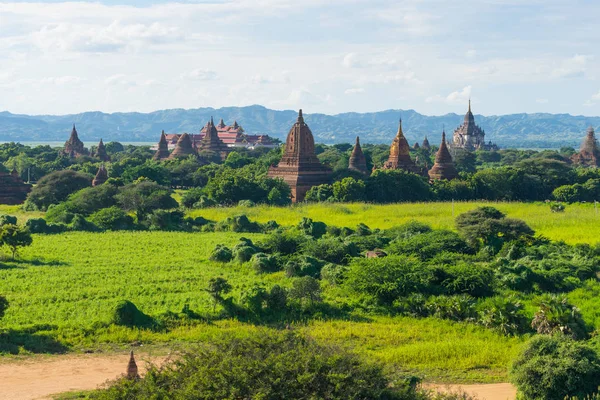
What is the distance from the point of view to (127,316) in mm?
22578

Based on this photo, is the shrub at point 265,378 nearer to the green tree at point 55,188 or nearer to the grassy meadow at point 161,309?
the grassy meadow at point 161,309

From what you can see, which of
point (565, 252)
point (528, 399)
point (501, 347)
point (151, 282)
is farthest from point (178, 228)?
point (528, 399)

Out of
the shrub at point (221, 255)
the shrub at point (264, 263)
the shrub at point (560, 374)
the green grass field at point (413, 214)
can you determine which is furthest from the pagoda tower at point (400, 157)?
the shrub at point (560, 374)

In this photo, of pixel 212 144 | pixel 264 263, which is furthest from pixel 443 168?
pixel 212 144

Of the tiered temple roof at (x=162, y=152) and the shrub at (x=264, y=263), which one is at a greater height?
the tiered temple roof at (x=162, y=152)

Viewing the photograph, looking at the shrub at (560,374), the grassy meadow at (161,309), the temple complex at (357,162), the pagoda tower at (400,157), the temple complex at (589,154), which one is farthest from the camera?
the temple complex at (589,154)

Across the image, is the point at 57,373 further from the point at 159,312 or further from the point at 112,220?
the point at 112,220

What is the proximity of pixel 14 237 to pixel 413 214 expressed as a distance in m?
24.9

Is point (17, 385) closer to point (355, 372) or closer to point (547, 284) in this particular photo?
point (355, 372)

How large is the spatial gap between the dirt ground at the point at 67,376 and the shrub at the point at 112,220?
2347 centimetres

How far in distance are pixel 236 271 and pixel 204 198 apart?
24.3 meters

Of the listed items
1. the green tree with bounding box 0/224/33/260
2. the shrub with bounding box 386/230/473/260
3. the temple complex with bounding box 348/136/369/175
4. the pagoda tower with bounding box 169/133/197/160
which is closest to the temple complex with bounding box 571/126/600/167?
the temple complex with bounding box 348/136/369/175

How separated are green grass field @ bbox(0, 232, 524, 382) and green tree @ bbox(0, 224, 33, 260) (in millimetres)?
830

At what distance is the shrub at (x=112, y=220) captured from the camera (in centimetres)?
4316
